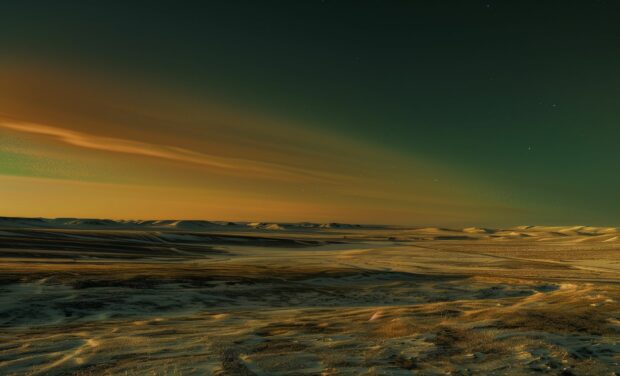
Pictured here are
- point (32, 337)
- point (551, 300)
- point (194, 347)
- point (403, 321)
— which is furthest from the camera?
point (551, 300)

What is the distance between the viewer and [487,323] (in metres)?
10.9

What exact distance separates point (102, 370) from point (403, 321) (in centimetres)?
711

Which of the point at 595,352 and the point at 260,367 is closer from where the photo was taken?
the point at 260,367

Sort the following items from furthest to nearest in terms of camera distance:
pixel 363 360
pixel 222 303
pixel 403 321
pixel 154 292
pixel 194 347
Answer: pixel 154 292
pixel 222 303
pixel 403 321
pixel 194 347
pixel 363 360

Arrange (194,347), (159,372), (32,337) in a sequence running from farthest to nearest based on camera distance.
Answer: (32,337) → (194,347) → (159,372)

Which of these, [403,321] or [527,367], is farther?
[403,321]

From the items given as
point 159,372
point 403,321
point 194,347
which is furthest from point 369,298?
point 159,372

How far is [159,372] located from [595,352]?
753 centimetres

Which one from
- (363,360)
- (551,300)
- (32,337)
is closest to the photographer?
(363,360)

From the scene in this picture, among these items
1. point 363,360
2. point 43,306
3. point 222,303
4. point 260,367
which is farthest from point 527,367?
point 43,306

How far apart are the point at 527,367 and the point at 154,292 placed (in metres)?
15.6

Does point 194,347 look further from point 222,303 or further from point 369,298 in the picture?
point 369,298

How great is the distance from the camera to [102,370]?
7.56 m

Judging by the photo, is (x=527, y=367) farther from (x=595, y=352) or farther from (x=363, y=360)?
(x=363, y=360)
